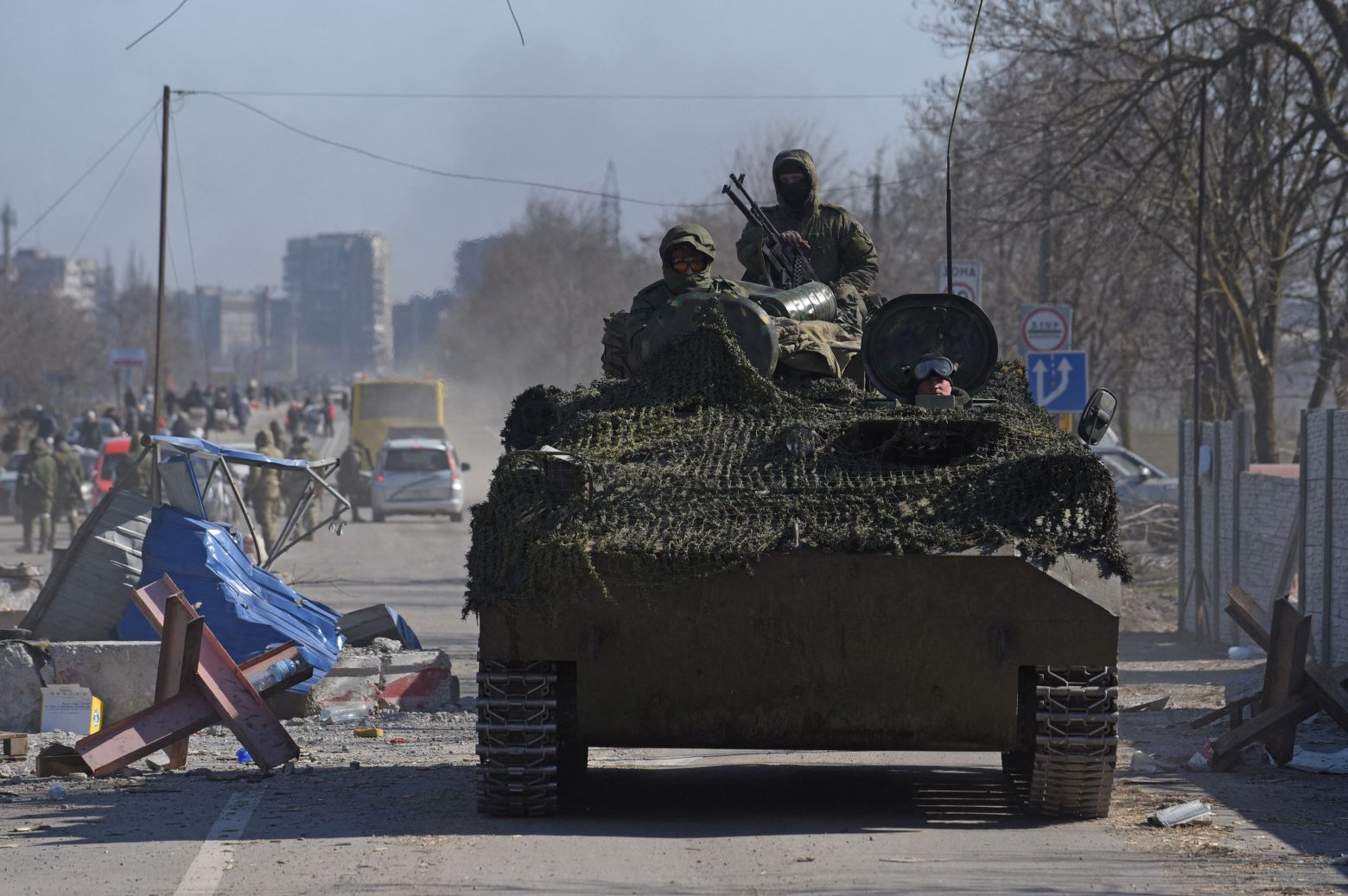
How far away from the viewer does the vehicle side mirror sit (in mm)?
8016

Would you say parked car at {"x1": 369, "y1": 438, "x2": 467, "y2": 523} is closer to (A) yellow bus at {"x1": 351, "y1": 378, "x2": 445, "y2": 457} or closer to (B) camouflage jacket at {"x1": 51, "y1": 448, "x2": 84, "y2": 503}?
(B) camouflage jacket at {"x1": 51, "y1": 448, "x2": 84, "y2": 503}

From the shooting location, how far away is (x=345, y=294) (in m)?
65.0

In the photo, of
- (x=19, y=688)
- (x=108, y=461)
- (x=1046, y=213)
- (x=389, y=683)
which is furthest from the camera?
(x=108, y=461)

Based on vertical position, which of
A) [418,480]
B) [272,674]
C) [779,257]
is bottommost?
[418,480]

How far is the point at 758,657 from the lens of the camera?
7.30m

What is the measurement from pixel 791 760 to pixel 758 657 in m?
2.86

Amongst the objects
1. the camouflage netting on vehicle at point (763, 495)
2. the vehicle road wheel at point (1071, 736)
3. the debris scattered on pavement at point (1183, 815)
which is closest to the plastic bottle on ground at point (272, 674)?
the camouflage netting on vehicle at point (763, 495)

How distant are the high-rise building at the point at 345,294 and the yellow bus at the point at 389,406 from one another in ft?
3.25

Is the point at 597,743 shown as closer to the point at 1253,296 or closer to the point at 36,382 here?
the point at 1253,296

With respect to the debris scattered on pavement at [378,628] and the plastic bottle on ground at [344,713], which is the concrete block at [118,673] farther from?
the debris scattered on pavement at [378,628]

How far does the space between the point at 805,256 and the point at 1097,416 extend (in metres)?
3.07

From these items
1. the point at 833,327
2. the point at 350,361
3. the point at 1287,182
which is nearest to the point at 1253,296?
the point at 1287,182

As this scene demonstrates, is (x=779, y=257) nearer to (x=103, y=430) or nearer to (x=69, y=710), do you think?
(x=69, y=710)

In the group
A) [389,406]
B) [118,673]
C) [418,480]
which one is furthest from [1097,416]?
[389,406]
